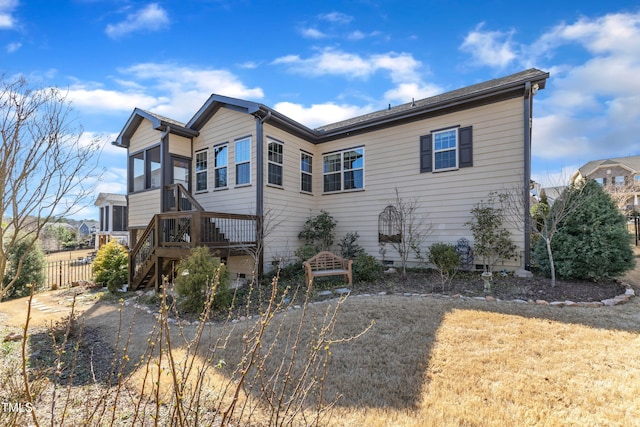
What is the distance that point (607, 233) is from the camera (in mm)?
6680

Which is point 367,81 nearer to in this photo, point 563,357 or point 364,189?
point 364,189

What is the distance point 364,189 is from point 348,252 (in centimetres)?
231

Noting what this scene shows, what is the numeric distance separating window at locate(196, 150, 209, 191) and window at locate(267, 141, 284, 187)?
2.84 metres

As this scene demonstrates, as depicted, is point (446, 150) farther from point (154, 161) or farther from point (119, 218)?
point (119, 218)

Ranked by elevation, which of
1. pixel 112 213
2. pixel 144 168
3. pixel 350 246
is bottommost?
pixel 350 246

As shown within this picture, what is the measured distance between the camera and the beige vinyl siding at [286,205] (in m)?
9.64

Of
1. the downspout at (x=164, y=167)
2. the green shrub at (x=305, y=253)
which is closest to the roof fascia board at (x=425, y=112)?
the green shrub at (x=305, y=253)

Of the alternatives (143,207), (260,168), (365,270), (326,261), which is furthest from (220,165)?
(365,270)

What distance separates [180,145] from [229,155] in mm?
2201

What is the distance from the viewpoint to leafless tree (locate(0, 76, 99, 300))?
11.5 feet

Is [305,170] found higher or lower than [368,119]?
lower

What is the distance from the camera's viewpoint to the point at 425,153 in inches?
378

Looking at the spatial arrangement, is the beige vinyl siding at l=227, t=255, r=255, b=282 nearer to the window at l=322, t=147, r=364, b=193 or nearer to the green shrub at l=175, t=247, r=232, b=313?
the green shrub at l=175, t=247, r=232, b=313

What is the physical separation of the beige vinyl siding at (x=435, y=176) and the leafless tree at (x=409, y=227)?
17 centimetres
